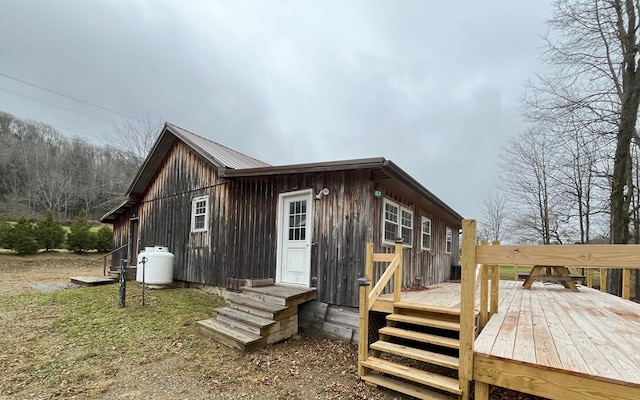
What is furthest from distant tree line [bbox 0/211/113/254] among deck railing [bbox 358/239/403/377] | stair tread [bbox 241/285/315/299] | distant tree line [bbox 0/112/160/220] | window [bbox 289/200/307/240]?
deck railing [bbox 358/239/403/377]

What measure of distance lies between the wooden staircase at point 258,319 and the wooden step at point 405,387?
70.1 inches

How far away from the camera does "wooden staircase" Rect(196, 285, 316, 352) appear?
15.8 feet

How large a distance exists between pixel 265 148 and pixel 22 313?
101ft

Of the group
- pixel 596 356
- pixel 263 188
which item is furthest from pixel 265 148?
pixel 596 356

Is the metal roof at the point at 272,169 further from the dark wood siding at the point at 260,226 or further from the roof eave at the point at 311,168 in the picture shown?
the dark wood siding at the point at 260,226

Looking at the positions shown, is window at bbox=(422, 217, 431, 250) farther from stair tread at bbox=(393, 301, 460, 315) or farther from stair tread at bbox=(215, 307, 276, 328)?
stair tread at bbox=(215, 307, 276, 328)

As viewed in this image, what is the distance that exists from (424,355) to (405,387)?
421 mm

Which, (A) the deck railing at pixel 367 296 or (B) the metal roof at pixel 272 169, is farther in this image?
(B) the metal roof at pixel 272 169

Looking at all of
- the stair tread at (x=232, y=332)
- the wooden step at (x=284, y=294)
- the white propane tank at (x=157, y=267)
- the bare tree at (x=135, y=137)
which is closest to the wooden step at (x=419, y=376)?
the stair tread at (x=232, y=332)

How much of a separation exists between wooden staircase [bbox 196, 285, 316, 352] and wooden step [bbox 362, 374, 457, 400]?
5.84 ft

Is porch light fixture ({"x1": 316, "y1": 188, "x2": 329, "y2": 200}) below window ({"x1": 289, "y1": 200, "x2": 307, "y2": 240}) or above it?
above

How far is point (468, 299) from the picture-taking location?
9.43 ft

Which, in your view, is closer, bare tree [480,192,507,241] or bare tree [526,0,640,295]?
bare tree [526,0,640,295]

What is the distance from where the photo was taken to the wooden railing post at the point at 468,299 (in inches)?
110
